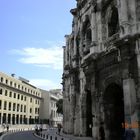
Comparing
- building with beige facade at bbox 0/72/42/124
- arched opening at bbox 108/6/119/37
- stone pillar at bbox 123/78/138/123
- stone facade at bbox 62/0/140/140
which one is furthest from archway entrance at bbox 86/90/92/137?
building with beige facade at bbox 0/72/42/124

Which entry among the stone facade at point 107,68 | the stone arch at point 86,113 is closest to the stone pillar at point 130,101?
the stone facade at point 107,68

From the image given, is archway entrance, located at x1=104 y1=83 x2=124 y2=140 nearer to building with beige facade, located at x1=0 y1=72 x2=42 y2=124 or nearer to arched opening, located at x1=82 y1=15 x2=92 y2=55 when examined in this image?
arched opening, located at x1=82 y1=15 x2=92 y2=55

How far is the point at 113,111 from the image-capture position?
902 inches

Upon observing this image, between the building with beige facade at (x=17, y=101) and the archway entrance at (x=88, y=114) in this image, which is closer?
the archway entrance at (x=88, y=114)

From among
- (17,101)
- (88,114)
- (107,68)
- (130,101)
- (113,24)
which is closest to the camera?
(130,101)

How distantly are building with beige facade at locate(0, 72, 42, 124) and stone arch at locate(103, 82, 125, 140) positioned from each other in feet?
145

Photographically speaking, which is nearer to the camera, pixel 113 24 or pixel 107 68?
pixel 107 68

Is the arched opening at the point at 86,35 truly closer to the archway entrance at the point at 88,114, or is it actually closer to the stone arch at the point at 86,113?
the stone arch at the point at 86,113

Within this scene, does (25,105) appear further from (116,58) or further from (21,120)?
(116,58)

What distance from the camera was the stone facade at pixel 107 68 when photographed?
19358 millimetres

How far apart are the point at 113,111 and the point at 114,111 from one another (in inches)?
4.3

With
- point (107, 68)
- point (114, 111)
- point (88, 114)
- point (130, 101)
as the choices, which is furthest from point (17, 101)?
point (130, 101)

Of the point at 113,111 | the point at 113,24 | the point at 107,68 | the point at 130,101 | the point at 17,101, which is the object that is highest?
the point at 113,24

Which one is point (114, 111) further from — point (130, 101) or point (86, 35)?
point (86, 35)
